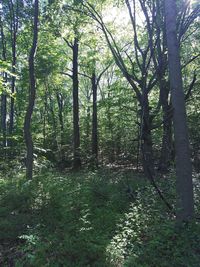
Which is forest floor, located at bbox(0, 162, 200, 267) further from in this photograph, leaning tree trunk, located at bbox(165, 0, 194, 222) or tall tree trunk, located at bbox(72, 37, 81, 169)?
tall tree trunk, located at bbox(72, 37, 81, 169)

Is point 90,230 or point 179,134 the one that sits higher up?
point 179,134

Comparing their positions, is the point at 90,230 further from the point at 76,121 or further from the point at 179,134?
the point at 76,121

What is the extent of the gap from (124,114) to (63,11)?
735 centimetres

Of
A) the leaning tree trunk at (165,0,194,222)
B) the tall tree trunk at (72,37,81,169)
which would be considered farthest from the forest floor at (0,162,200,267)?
the tall tree trunk at (72,37,81,169)

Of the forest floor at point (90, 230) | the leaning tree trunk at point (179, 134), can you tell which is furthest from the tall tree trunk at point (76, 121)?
A: the leaning tree trunk at point (179, 134)

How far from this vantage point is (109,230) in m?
5.60

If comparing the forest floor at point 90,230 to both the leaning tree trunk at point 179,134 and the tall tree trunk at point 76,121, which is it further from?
the tall tree trunk at point 76,121

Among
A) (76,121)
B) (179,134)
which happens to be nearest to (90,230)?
(179,134)

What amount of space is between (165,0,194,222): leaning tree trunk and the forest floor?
1.35ft

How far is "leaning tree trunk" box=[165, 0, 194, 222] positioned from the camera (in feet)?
18.3

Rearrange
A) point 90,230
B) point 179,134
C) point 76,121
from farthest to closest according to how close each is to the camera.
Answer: point 76,121 → point 179,134 → point 90,230

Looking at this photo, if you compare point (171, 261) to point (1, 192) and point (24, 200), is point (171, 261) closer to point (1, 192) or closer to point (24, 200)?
point (24, 200)

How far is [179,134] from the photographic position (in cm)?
573

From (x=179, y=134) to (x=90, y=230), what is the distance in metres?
2.64
